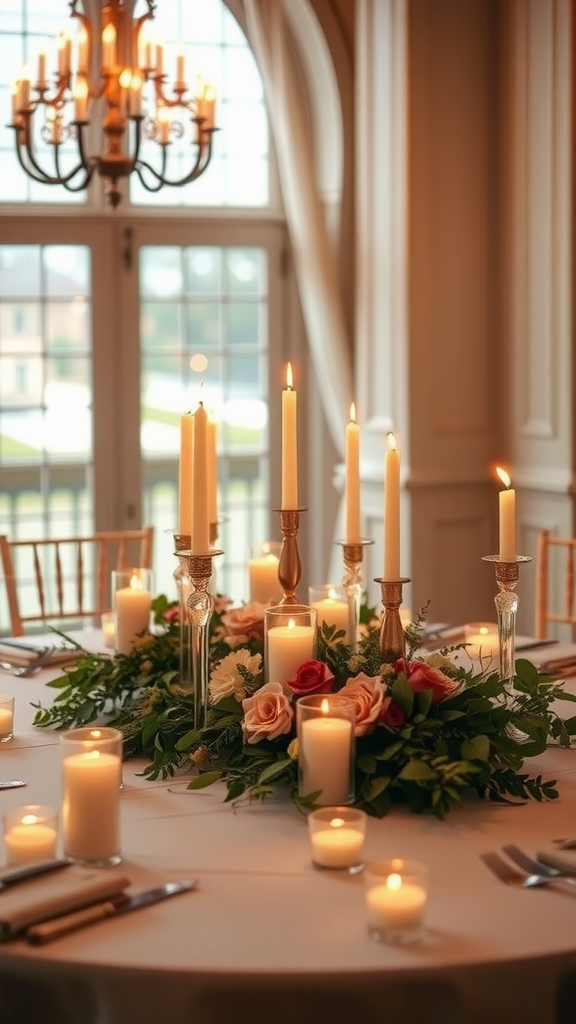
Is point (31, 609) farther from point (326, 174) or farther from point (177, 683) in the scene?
point (177, 683)

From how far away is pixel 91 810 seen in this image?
1481 mm

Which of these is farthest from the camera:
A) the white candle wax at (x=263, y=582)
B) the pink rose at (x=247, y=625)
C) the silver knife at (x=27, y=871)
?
the white candle wax at (x=263, y=582)

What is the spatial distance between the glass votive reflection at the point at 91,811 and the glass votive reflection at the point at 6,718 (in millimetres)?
533

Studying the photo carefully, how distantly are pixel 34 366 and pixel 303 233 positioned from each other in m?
1.06

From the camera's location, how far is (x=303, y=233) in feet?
14.9

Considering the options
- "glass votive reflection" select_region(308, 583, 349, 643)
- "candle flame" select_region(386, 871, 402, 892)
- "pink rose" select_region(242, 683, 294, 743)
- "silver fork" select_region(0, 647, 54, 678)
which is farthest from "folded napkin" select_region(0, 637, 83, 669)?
"candle flame" select_region(386, 871, 402, 892)

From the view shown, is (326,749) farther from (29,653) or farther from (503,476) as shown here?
(29,653)

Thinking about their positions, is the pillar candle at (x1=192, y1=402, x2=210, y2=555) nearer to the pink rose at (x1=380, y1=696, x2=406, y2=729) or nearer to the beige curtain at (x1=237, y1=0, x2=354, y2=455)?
the pink rose at (x1=380, y1=696, x2=406, y2=729)

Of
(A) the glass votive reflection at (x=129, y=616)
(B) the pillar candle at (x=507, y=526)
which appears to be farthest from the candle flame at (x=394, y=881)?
(A) the glass votive reflection at (x=129, y=616)

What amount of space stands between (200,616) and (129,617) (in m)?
0.51

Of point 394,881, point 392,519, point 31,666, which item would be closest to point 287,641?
point 392,519

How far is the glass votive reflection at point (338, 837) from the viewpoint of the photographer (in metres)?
1.46

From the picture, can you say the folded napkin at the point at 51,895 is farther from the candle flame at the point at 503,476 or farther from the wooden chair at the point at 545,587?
the wooden chair at the point at 545,587

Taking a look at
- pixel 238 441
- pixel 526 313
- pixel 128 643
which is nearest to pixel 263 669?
pixel 128 643
